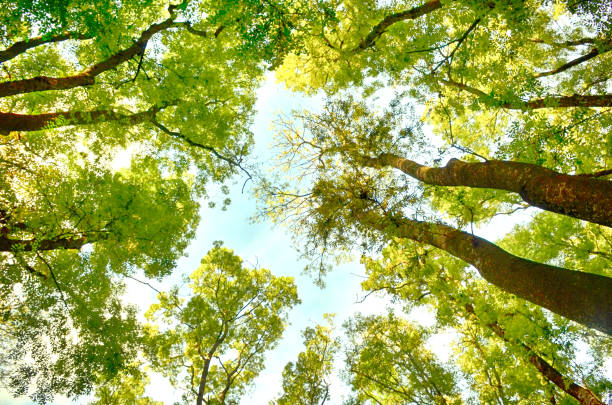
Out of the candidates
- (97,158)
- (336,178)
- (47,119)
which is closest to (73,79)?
(47,119)

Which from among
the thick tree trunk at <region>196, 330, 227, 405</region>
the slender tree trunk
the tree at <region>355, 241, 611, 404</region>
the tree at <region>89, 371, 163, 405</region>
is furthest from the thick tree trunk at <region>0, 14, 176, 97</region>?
the tree at <region>89, 371, 163, 405</region>

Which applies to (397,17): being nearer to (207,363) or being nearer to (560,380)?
(560,380)

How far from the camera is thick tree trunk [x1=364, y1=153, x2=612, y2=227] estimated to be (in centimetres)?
318

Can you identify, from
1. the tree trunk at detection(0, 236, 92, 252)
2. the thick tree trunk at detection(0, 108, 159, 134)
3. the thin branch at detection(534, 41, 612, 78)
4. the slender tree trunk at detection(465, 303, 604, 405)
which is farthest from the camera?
the thin branch at detection(534, 41, 612, 78)

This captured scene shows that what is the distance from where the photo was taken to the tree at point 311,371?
1282 cm

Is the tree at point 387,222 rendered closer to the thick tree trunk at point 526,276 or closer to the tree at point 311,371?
the thick tree trunk at point 526,276

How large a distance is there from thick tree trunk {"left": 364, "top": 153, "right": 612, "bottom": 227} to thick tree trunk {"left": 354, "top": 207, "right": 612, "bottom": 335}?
78cm

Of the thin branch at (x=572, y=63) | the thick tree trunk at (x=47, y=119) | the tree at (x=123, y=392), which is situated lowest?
the tree at (x=123, y=392)

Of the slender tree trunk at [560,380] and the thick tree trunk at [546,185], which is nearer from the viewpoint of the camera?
the thick tree trunk at [546,185]

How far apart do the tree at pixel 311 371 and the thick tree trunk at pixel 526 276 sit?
30.6 ft

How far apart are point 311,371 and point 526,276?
12024mm

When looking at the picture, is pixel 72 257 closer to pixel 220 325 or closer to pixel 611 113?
pixel 220 325

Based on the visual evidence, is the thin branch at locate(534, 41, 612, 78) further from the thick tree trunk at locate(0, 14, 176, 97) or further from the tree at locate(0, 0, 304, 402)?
the thick tree trunk at locate(0, 14, 176, 97)

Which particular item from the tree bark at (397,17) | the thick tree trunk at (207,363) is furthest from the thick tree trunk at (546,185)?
the thick tree trunk at (207,363)
